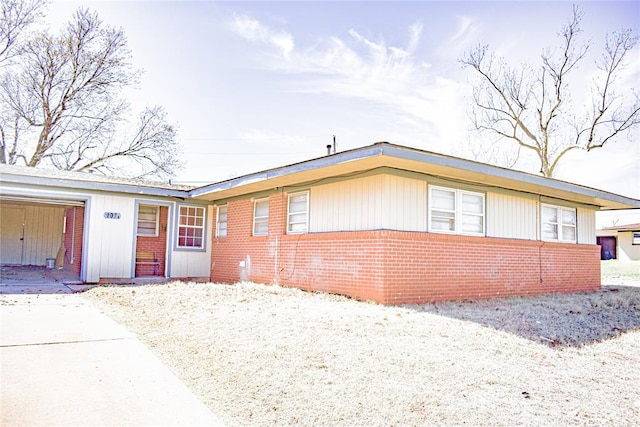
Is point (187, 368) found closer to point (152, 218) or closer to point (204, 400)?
point (204, 400)

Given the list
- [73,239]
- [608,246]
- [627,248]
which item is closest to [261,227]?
[73,239]

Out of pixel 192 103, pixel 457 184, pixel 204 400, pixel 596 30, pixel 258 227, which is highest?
pixel 596 30

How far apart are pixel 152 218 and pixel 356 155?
10056 millimetres

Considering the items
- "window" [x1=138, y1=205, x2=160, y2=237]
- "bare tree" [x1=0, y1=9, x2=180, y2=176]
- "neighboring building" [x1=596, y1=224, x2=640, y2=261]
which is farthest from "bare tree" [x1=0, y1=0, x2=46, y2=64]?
"neighboring building" [x1=596, y1=224, x2=640, y2=261]

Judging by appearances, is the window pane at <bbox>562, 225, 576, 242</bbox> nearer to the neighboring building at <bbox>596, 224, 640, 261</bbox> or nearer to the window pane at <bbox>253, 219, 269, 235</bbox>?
the window pane at <bbox>253, 219, 269, 235</bbox>

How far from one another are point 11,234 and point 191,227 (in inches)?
419

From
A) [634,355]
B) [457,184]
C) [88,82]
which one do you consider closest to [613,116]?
[457,184]

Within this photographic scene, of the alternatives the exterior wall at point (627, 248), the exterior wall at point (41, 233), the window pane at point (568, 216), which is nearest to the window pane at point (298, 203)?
the window pane at point (568, 216)

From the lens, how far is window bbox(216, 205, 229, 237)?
48.9 ft

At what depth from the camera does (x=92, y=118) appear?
94.6 ft

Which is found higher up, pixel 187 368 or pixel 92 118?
pixel 92 118

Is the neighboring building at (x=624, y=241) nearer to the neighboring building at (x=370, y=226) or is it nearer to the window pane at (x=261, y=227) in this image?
the neighboring building at (x=370, y=226)

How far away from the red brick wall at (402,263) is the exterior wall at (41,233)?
11.1 metres

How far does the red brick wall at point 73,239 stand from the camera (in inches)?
644
